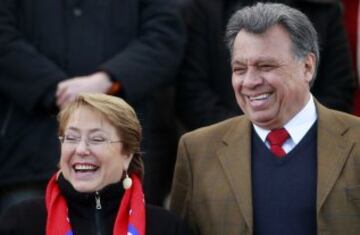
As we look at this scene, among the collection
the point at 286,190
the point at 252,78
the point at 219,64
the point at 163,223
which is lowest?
the point at 163,223

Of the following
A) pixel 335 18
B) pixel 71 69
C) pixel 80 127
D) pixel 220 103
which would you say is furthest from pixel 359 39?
pixel 80 127

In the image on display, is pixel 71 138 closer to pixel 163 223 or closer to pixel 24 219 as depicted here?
pixel 24 219

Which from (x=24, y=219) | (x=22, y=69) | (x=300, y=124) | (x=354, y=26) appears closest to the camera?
(x=24, y=219)

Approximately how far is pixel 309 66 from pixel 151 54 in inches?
57.3

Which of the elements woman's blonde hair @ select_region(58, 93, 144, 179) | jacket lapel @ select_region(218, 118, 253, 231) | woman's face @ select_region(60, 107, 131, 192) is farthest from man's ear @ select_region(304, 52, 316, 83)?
woman's face @ select_region(60, 107, 131, 192)

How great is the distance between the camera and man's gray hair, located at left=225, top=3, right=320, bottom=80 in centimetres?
496

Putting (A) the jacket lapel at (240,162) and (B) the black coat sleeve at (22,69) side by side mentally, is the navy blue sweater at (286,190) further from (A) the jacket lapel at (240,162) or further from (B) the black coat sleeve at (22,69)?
(B) the black coat sleeve at (22,69)

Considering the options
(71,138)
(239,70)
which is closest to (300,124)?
(239,70)

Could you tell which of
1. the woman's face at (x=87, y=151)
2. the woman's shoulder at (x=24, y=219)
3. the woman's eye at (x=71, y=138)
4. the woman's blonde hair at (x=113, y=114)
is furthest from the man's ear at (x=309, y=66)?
the woman's shoulder at (x=24, y=219)

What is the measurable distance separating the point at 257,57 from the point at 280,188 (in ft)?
1.90

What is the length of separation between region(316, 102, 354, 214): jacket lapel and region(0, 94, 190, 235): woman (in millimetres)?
653

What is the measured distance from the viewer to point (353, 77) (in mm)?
6789

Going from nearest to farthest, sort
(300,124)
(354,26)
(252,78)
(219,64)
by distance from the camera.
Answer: (252,78), (300,124), (219,64), (354,26)

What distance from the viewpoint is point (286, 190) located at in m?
4.93
